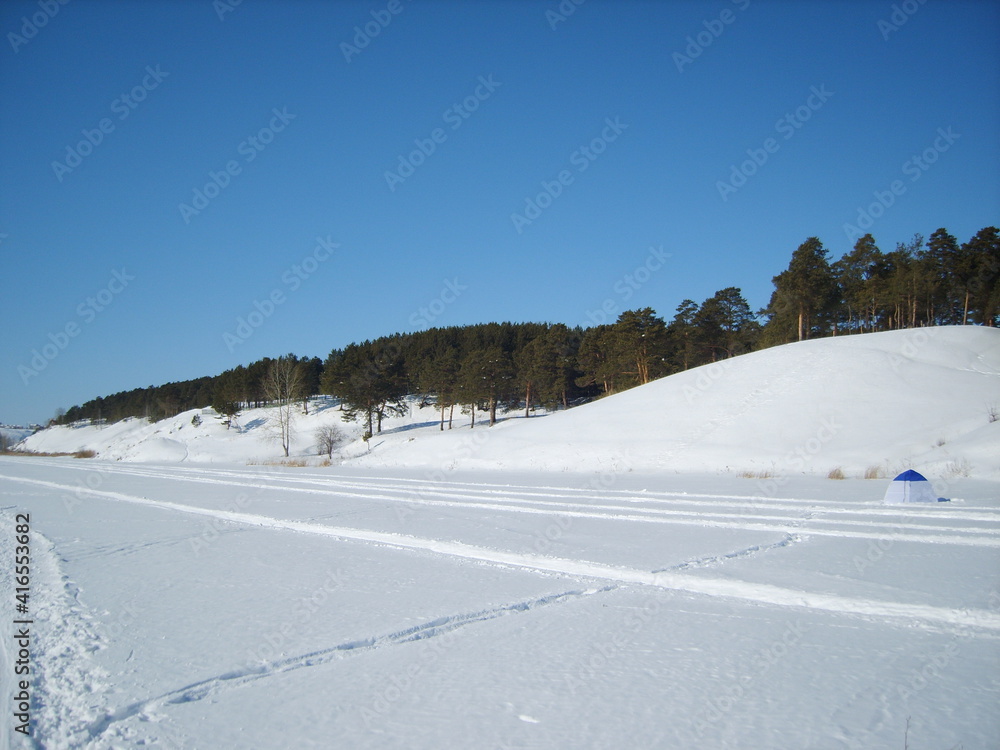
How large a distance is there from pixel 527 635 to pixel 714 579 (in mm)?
2357

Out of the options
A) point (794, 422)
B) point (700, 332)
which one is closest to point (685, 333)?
point (700, 332)

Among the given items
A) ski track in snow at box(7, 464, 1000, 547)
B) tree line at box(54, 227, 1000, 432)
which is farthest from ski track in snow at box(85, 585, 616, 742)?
tree line at box(54, 227, 1000, 432)

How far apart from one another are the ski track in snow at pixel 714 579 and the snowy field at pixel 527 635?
4cm

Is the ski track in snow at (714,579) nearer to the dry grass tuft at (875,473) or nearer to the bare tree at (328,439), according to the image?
the dry grass tuft at (875,473)

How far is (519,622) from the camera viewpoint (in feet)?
15.0

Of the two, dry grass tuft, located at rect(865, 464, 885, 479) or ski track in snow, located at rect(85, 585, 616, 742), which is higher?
dry grass tuft, located at rect(865, 464, 885, 479)

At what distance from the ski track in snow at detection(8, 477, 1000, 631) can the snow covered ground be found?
4 centimetres

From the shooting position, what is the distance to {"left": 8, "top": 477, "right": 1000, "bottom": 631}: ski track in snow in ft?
14.9

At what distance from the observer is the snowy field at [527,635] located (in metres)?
3.01

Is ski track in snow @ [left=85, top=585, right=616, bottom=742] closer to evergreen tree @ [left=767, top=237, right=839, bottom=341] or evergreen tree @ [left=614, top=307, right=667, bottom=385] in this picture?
evergreen tree @ [left=614, top=307, right=667, bottom=385]

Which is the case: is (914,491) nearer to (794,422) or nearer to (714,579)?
(714,579)

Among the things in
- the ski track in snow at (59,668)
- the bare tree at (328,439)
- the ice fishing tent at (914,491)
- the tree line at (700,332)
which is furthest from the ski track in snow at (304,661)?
the tree line at (700,332)

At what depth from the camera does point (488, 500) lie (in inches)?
523

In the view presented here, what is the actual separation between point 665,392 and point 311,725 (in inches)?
1256
